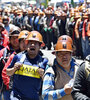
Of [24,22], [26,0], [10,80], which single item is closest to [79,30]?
[24,22]

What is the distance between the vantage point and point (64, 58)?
3.46 metres

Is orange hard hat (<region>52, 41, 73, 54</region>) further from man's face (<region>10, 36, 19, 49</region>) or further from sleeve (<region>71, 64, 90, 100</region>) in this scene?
man's face (<region>10, 36, 19, 49</region>)

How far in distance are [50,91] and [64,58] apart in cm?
41

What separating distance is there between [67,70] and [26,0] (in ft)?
123

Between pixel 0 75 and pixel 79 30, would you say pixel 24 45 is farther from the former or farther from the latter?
pixel 79 30

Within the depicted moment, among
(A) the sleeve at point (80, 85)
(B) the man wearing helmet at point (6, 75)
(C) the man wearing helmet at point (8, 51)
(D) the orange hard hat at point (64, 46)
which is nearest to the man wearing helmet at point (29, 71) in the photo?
(B) the man wearing helmet at point (6, 75)

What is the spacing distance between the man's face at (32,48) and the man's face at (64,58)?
59 cm

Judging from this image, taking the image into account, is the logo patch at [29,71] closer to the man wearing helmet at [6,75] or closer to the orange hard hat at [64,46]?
the man wearing helmet at [6,75]

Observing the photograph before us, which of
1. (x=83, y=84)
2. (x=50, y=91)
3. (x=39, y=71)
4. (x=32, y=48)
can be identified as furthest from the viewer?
(x=32, y=48)

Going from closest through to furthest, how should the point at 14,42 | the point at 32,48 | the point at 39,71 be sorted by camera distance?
the point at 39,71 → the point at 32,48 → the point at 14,42

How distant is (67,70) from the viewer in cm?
349

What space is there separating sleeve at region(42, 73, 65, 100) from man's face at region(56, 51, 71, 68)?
20 centimetres

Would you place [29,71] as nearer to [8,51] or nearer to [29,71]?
[29,71]

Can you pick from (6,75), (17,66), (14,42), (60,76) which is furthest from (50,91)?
(14,42)
